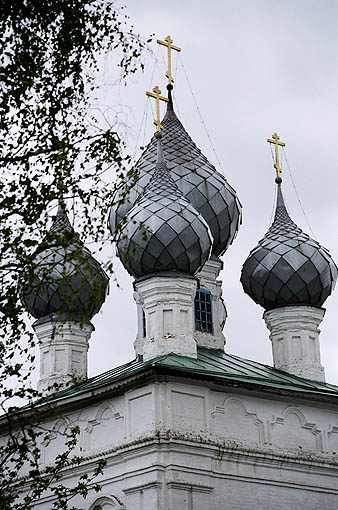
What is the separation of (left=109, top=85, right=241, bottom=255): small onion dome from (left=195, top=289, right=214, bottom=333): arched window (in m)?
0.90

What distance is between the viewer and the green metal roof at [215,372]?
38.1ft

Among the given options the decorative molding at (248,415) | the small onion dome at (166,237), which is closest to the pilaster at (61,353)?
the small onion dome at (166,237)

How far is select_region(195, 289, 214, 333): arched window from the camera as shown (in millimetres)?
14461

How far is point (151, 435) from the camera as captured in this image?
1120 cm

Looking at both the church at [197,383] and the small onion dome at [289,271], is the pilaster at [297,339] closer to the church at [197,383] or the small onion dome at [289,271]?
the church at [197,383]

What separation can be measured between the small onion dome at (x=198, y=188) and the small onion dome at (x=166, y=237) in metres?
2.08

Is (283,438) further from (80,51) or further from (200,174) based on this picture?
(80,51)

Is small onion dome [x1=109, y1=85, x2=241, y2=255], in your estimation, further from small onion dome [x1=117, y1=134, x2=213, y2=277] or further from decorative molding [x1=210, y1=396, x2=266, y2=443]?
decorative molding [x1=210, y1=396, x2=266, y2=443]

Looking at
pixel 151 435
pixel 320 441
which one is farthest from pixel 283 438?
pixel 151 435

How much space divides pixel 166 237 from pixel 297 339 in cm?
268

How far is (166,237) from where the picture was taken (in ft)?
42.2

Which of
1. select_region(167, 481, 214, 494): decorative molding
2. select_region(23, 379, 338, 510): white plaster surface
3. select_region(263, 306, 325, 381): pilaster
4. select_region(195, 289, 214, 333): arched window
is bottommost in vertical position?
select_region(167, 481, 214, 494): decorative molding

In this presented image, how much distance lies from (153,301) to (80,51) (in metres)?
5.91

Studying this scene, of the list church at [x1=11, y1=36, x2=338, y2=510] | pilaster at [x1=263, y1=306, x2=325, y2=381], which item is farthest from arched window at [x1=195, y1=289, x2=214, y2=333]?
pilaster at [x1=263, y1=306, x2=325, y2=381]
